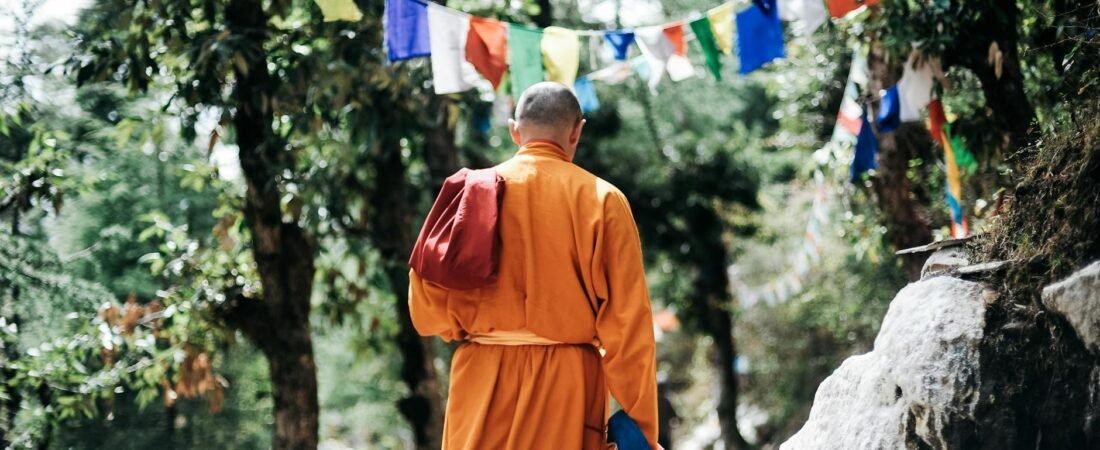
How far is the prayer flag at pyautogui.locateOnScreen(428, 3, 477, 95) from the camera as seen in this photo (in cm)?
528

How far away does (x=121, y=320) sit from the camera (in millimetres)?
5488

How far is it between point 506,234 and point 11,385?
11.4 feet

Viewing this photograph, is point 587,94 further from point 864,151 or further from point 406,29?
point 406,29

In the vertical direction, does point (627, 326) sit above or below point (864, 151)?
below

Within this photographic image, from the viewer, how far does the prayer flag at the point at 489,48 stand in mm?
5426

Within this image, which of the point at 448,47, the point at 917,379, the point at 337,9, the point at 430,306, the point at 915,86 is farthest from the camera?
the point at 448,47

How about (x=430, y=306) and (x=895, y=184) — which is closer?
(x=430, y=306)

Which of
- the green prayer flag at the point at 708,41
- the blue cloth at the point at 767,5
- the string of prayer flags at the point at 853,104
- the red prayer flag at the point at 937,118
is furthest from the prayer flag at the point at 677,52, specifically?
the red prayer flag at the point at 937,118

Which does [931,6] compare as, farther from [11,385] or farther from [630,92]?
[630,92]

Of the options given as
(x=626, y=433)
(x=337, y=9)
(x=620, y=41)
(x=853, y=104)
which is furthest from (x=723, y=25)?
(x=626, y=433)

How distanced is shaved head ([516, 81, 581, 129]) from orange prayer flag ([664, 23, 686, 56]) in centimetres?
305

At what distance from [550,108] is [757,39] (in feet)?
9.48

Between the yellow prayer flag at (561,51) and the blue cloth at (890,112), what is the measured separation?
62.5 inches

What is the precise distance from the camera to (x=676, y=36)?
600 cm
